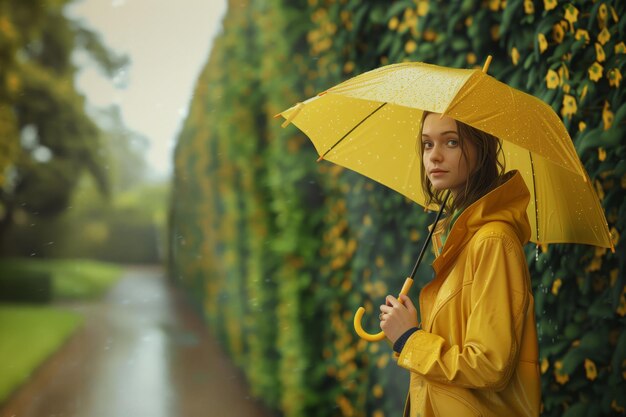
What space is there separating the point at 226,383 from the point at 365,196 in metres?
4.13

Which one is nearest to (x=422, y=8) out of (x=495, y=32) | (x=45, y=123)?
(x=495, y=32)

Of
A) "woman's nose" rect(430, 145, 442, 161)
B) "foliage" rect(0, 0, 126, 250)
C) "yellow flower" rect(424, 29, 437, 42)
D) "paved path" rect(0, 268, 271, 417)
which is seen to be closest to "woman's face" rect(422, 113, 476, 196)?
"woman's nose" rect(430, 145, 442, 161)

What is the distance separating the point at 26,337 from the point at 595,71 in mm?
8557

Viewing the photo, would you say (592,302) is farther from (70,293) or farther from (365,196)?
(70,293)

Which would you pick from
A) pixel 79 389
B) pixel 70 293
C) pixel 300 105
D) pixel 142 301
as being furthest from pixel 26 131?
pixel 300 105

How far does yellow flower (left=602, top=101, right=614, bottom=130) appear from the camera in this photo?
226cm

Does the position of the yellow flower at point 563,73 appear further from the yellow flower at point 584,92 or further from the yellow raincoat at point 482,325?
the yellow raincoat at point 482,325

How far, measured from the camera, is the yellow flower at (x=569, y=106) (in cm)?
234

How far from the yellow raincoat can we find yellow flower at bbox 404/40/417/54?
5.00 feet

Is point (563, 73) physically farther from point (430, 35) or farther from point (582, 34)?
point (430, 35)

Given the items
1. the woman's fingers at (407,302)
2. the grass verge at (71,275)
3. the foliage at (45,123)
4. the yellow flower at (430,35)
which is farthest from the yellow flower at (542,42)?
the grass verge at (71,275)

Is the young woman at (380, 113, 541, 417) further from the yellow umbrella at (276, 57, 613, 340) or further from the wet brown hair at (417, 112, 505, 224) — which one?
the yellow umbrella at (276, 57, 613, 340)

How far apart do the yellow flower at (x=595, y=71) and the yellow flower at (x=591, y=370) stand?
98 centimetres

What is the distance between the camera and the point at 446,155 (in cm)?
174
